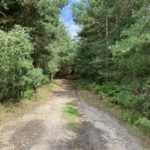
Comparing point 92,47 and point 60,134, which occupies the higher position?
point 92,47

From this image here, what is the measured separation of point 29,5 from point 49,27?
11.0 feet

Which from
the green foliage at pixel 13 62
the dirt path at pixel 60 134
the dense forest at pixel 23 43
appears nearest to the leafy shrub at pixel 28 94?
the dense forest at pixel 23 43

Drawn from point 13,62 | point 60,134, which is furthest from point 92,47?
point 60,134

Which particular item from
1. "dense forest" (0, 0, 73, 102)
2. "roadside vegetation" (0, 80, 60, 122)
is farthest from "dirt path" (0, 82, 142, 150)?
"dense forest" (0, 0, 73, 102)

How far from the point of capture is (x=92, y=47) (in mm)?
27703

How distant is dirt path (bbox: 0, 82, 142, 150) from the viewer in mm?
10345

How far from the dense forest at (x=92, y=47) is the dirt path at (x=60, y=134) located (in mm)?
1669

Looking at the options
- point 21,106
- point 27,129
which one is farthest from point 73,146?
point 21,106

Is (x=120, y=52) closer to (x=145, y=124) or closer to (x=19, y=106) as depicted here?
(x=145, y=124)

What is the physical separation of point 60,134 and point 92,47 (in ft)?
55.3

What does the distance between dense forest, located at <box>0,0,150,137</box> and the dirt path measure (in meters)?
1.67

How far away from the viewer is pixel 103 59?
1038 inches

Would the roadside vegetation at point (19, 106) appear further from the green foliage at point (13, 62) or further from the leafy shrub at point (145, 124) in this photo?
the leafy shrub at point (145, 124)

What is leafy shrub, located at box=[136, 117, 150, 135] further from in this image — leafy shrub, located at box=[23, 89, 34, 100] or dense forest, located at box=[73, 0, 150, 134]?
leafy shrub, located at box=[23, 89, 34, 100]
